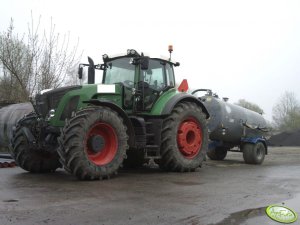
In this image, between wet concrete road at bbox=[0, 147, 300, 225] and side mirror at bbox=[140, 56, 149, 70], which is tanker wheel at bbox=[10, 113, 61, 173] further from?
side mirror at bbox=[140, 56, 149, 70]

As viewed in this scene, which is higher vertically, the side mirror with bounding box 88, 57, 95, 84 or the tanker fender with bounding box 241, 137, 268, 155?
the side mirror with bounding box 88, 57, 95, 84

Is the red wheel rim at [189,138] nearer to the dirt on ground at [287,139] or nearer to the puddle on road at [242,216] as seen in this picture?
the puddle on road at [242,216]

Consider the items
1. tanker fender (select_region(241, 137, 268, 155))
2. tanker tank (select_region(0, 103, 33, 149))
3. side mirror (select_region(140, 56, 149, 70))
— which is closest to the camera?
side mirror (select_region(140, 56, 149, 70))

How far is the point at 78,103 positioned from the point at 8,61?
1100 cm

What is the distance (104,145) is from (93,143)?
322 millimetres

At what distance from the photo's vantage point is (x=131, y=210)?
5242 millimetres

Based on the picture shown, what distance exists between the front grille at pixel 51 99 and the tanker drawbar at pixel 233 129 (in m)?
5.63

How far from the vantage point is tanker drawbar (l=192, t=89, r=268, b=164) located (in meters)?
12.9

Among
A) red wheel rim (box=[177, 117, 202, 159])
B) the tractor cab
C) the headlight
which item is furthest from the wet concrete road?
the tractor cab

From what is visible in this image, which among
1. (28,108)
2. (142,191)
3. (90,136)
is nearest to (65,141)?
(90,136)

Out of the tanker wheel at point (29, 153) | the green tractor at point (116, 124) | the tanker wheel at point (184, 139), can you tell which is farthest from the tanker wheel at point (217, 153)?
the tanker wheel at point (29, 153)

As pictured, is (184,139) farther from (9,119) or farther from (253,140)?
(9,119)

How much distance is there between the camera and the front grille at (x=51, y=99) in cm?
834

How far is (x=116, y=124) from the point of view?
8.15 m
